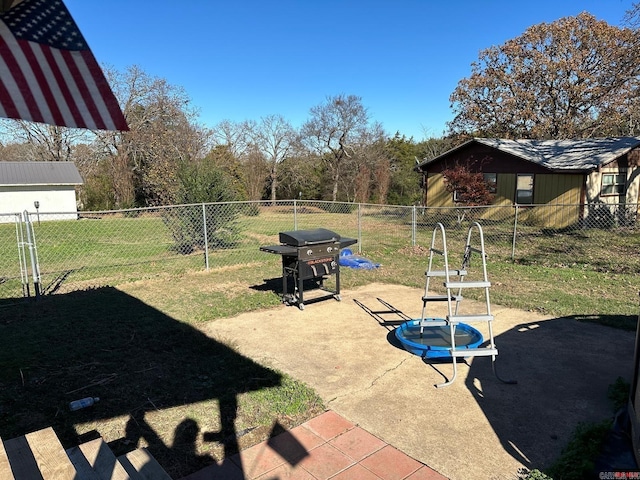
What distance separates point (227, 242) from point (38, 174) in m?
19.0

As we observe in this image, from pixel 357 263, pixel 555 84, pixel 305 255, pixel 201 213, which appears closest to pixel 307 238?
pixel 305 255

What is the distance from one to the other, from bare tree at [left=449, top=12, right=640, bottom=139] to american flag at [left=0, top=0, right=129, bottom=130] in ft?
82.8

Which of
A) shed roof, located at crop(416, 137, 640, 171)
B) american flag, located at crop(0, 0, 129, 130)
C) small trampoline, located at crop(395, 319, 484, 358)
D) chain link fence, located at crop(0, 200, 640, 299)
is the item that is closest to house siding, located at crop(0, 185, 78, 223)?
chain link fence, located at crop(0, 200, 640, 299)

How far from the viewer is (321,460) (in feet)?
9.47

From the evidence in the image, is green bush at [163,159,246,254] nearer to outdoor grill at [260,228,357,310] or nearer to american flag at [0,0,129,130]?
outdoor grill at [260,228,357,310]

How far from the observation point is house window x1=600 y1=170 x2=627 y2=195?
16969 mm

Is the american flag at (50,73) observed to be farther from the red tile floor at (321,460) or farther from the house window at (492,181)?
the house window at (492,181)

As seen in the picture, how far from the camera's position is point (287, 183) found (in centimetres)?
3291

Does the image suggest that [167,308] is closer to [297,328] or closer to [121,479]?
[297,328]

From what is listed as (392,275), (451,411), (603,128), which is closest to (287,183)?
(603,128)

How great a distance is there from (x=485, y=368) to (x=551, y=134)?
24.5m

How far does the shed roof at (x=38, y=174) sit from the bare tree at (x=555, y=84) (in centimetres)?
2358

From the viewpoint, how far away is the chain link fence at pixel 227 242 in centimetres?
911

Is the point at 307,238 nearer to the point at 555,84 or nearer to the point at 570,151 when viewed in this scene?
the point at 570,151
